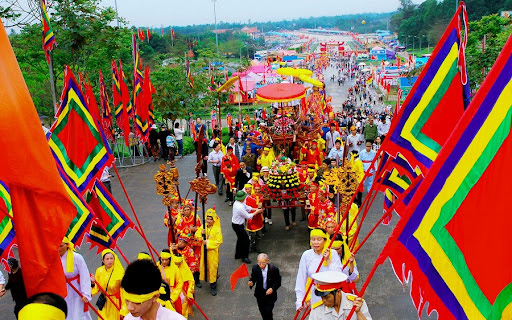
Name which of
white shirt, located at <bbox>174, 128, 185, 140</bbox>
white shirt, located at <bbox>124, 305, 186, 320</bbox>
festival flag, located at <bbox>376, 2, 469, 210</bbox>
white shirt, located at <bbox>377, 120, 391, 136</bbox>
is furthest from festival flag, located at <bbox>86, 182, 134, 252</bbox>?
white shirt, located at <bbox>377, 120, 391, 136</bbox>

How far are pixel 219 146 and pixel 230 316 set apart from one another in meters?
6.91

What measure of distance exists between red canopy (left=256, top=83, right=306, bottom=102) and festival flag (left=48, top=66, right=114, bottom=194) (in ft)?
28.8

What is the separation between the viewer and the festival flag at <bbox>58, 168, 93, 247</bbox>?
610cm

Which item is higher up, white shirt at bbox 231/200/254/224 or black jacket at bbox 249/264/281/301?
black jacket at bbox 249/264/281/301

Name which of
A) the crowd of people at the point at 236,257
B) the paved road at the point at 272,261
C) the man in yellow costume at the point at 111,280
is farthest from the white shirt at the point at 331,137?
the man in yellow costume at the point at 111,280

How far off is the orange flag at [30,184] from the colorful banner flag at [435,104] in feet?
11.3

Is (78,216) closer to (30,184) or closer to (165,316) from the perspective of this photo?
(30,184)

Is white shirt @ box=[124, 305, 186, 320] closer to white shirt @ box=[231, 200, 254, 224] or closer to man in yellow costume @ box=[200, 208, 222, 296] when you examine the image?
man in yellow costume @ box=[200, 208, 222, 296]

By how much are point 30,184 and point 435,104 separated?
392cm

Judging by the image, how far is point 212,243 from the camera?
801 cm

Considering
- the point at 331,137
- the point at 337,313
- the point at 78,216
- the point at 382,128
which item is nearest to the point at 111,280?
the point at 78,216

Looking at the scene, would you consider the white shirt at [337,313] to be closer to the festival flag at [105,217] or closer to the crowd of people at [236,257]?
the crowd of people at [236,257]

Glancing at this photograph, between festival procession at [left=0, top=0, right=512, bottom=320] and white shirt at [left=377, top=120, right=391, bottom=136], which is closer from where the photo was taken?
festival procession at [left=0, top=0, right=512, bottom=320]

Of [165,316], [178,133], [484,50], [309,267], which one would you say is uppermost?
[165,316]
